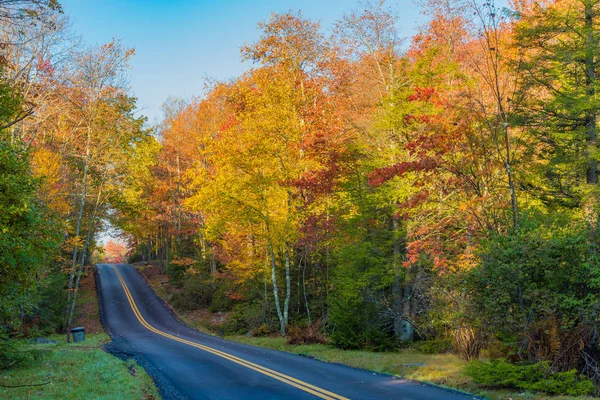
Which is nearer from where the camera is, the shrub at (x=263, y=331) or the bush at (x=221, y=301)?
the shrub at (x=263, y=331)

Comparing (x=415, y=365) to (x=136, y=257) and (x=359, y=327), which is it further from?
(x=136, y=257)

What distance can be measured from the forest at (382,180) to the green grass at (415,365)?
1.71 ft

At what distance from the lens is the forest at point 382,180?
388 inches

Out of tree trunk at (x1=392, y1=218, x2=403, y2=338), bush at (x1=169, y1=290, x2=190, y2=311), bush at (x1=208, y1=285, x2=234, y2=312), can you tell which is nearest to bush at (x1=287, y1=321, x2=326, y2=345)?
tree trunk at (x1=392, y1=218, x2=403, y2=338)

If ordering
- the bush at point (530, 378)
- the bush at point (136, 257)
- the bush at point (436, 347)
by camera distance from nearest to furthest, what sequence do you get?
the bush at point (530, 378) < the bush at point (436, 347) < the bush at point (136, 257)

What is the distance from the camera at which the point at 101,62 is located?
23156mm

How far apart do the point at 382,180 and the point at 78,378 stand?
10730 mm

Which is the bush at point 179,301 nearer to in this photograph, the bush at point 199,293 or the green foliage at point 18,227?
the bush at point 199,293

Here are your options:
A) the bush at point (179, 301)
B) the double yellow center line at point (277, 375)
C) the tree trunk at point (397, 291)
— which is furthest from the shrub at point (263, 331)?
the bush at point (179, 301)

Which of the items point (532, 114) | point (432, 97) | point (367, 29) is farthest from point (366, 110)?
point (532, 114)

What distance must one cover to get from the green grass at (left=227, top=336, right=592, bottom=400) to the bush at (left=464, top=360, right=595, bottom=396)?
0.78 ft

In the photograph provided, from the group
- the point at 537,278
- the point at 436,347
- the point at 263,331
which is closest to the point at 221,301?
the point at 263,331

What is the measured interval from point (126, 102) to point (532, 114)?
811 inches

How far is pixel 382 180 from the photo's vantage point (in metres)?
15.3
